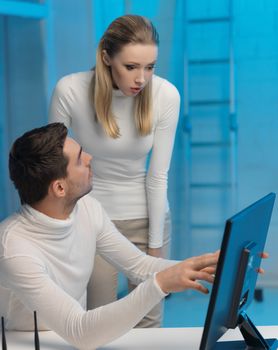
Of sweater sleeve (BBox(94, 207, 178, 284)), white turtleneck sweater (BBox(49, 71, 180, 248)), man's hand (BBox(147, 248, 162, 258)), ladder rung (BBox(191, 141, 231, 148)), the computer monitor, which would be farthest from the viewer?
ladder rung (BBox(191, 141, 231, 148))

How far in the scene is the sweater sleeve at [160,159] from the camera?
2652mm

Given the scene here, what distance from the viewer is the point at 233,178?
436 centimetres

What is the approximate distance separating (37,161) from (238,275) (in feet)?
2.29

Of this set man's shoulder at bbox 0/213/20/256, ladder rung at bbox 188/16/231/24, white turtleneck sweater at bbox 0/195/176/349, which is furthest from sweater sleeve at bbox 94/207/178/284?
ladder rung at bbox 188/16/231/24

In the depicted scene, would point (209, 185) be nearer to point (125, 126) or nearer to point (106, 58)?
point (125, 126)

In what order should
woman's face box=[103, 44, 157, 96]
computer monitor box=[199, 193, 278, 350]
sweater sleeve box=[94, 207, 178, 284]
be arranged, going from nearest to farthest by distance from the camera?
1. computer monitor box=[199, 193, 278, 350]
2. sweater sleeve box=[94, 207, 178, 284]
3. woman's face box=[103, 44, 157, 96]

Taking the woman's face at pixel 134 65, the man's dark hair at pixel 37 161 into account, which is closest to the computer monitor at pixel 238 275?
the man's dark hair at pixel 37 161

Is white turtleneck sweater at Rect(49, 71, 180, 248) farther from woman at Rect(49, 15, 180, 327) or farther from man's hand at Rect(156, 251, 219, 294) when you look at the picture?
man's hand at Rect(156, 251, 219, 294)

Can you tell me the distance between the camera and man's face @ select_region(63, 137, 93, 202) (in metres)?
2.02

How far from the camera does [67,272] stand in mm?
2072

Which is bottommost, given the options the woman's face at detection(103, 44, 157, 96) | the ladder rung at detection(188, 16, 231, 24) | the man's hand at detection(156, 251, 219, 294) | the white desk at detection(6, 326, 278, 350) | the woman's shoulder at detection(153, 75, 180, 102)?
the white desk at detection(6, 326, 278, 350)

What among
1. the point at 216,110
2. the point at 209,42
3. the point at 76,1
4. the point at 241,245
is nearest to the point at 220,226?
the point at 216,110

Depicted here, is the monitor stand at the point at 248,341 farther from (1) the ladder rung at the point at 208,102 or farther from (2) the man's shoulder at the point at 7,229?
(1) the ladder rung at the point at 208,102

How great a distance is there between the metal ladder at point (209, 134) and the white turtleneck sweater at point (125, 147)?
1620mm
